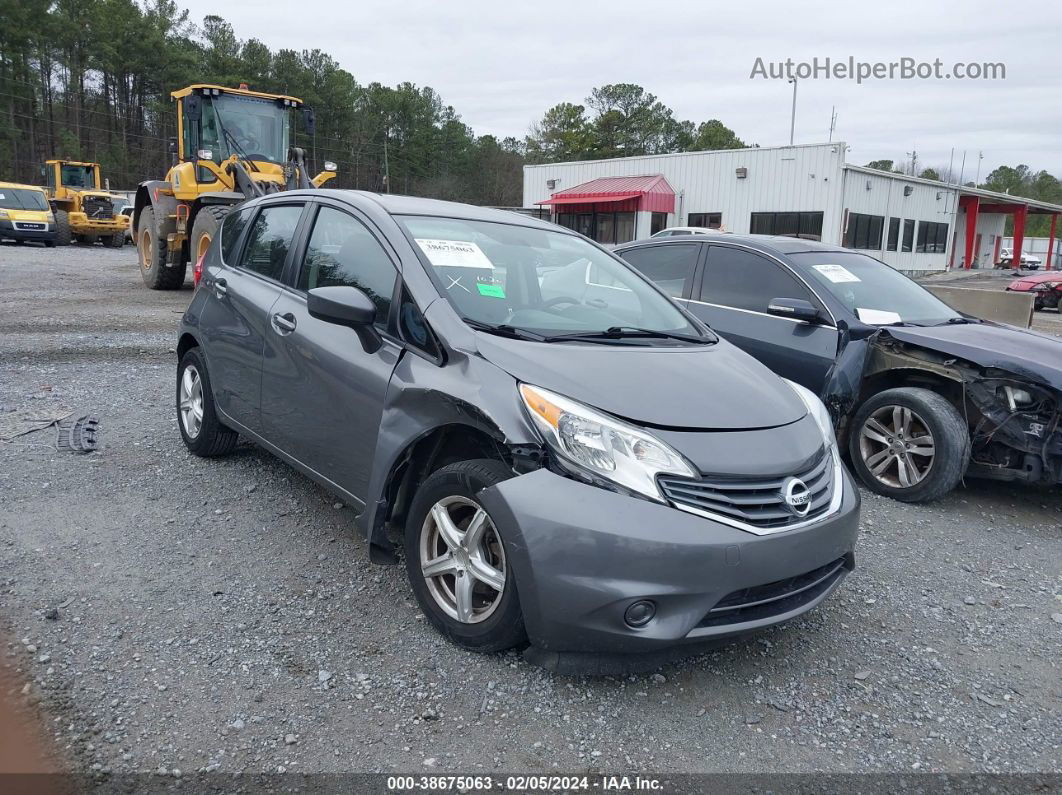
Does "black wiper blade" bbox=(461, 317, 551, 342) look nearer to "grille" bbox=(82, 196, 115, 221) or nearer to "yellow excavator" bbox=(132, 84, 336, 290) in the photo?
"yellow excavator" bbox=(132, 84, 336, 290)

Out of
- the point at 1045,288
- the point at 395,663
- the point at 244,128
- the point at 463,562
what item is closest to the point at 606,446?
the point at 463,562

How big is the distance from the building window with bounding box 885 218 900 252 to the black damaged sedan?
99.0 feet

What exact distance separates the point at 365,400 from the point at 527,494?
104cm

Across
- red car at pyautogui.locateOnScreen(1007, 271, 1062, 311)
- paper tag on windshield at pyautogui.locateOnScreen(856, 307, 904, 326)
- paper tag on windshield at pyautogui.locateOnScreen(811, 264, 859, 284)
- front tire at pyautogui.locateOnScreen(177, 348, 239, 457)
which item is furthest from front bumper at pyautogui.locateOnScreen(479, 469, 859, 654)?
red car at pyautogui.locateOnScreen(1007, 271, 1062, 311)

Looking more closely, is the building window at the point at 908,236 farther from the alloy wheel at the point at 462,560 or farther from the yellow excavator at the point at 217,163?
the alloy wheel at the point at 462,560

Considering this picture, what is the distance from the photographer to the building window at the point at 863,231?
2998 cm

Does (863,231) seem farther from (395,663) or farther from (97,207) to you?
(395,663)

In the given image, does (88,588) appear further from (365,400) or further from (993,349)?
(993,349)

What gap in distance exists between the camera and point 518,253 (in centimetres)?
402

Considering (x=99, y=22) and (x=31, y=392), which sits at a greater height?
(x=99, y=22)

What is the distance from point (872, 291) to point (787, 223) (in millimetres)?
25707

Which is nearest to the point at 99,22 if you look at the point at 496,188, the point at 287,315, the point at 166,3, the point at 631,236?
the point at 166,3

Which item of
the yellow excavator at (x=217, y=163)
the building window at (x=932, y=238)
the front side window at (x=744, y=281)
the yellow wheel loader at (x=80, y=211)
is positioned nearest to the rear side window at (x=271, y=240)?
the front side window at (x=744, y=281)

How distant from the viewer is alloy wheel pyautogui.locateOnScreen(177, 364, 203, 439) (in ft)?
16.7
